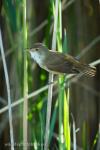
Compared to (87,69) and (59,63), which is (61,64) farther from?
(87,69)

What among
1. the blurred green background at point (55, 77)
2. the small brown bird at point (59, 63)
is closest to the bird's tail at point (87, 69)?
the small brown bird at point (59, 63)

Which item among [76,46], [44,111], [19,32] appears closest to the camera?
[44,111]

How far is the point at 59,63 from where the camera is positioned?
183 centimetres

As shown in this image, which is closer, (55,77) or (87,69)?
(87,69)

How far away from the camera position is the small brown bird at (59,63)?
176cm

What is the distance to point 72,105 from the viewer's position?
2.24 metres

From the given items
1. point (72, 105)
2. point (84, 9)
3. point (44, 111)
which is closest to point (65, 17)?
point (84, 9)

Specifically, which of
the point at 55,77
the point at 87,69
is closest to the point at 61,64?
the point at 87,69

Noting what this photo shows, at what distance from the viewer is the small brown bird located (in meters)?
1.76

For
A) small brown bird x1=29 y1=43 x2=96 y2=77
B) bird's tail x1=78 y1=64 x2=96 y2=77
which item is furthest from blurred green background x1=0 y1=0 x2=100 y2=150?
bird's tail x1=78 y1=64 x2=96 y2=77

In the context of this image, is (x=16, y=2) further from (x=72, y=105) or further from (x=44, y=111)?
(x=72, y=105)

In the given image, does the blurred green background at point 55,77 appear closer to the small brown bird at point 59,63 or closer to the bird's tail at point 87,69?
the small brown bird at point 59,63

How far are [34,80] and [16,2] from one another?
0.50 metres

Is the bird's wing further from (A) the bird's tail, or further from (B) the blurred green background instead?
(B) the blurred green background
